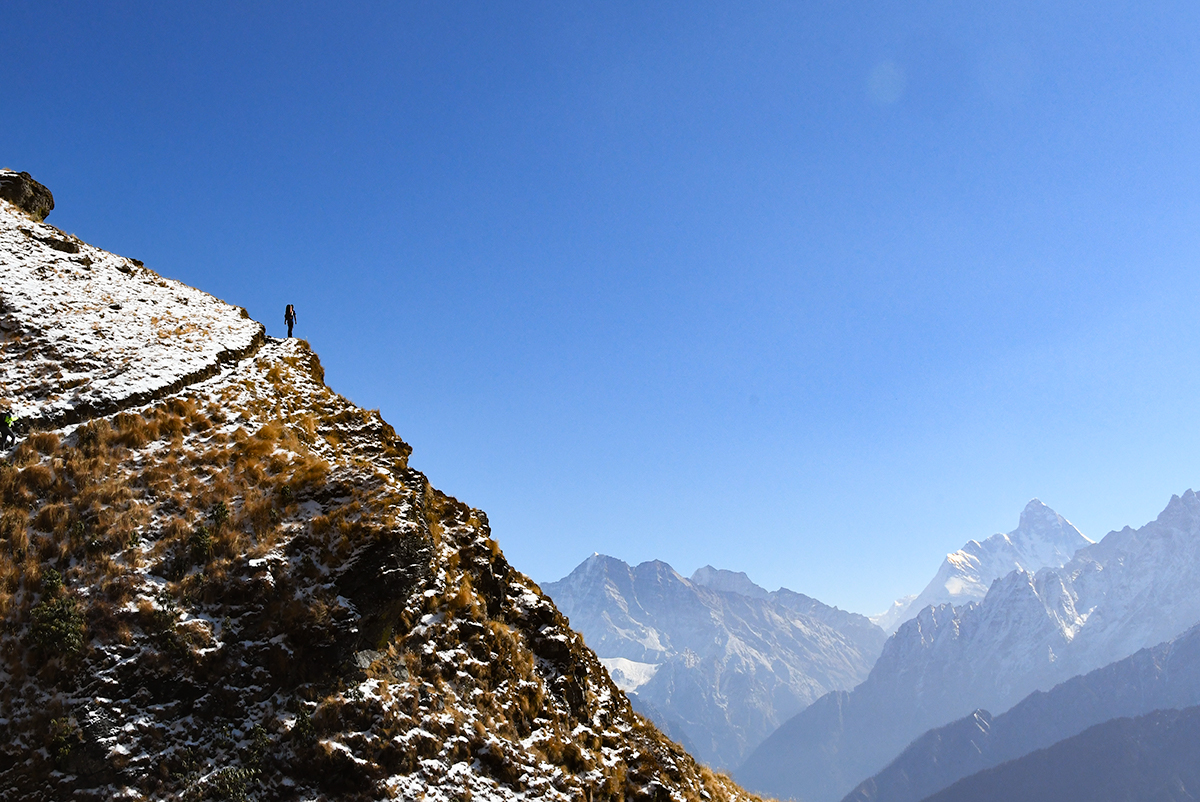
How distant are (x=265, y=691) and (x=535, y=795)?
6.54 metres

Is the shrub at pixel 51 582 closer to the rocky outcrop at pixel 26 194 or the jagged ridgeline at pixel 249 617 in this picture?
the jagged ridgeline at pixel 249 617

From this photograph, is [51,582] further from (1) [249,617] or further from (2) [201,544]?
(1) [249,617]

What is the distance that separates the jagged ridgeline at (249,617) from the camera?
13.9 m

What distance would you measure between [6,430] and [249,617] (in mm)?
9219

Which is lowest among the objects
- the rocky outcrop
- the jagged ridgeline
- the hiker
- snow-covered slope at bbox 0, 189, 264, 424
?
the jagged ridgeline

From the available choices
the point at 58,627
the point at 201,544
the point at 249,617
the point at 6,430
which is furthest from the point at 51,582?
the point at 6,430

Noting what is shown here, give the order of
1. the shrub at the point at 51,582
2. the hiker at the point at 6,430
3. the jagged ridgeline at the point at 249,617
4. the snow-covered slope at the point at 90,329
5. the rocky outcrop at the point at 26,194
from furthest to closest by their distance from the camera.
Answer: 1. the rocky outcrop at the point at 26,194
2. the snow-covered slope at the point at 90,329
3. the hiker at the point at 6,430
4. the shrub at the point at 51,582
5. the jagged ridgeline at the point at 249,617

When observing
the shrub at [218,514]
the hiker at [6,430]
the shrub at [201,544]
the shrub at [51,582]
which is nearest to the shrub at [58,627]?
the shrub at [51,582]

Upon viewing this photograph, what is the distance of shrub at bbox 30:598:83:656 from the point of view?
14.1 m

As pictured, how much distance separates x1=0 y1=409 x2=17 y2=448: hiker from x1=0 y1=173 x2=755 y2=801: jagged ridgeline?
0.28 meters

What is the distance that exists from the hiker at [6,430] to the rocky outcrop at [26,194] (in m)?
21.2

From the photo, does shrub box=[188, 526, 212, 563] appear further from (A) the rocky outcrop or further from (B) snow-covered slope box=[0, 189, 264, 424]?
(A) the rocky outcrop

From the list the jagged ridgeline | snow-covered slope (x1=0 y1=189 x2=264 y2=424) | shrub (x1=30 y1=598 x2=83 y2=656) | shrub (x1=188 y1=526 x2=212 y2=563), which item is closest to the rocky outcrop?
snow-covered slope (x1=0 y1=189 x2=264 y2=424)

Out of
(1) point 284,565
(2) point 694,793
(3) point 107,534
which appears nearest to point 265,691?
(1) point 284,565
